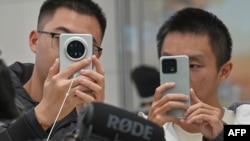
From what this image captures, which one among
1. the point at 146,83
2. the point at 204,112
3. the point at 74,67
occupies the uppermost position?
the point at 74,67

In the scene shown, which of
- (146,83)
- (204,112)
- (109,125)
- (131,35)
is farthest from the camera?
(131,35)

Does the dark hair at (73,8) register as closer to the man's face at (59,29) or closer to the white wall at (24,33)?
the man's face at (59,29)

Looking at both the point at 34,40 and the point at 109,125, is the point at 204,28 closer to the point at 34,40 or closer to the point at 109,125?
the point at 34,40

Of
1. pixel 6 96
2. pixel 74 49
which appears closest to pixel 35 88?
pixel 74 49

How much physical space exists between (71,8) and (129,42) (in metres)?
1.42

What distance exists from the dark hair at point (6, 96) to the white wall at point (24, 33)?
1.58m

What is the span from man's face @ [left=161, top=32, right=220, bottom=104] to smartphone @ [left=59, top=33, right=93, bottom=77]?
26 cm

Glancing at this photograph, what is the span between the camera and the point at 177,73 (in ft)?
3.88

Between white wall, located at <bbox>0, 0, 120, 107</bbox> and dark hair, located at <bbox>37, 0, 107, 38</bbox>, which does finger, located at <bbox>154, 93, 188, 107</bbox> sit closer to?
dark hair, located at <bbox>37, 0, 107, 38</bbox>

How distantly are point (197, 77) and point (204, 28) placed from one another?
162 millimetres

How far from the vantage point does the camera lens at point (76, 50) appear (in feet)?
3.57

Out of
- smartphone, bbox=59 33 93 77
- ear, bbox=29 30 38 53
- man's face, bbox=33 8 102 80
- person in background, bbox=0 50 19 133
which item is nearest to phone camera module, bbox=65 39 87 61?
smartphone, bbox=59 33 93 77

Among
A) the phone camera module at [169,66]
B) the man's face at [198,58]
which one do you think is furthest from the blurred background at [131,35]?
the phone camera module at [169,66]

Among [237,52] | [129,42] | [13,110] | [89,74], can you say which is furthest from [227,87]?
[13,110]
